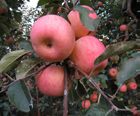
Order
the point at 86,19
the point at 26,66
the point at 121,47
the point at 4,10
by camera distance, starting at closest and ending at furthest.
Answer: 1. the point at 121,47
2. the point at 86,19
3. the point at 26,66
4. the point at 4,10

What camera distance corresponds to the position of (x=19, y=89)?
0.44 meters

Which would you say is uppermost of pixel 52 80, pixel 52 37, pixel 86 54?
pixel 52 37

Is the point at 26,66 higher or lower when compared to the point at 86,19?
lower

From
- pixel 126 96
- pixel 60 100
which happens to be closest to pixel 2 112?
pixel 60 100

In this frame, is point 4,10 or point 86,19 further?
point 4,10

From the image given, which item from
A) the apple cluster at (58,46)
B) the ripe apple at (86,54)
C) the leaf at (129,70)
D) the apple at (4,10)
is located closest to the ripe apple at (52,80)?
the apple cluster at (58,46)

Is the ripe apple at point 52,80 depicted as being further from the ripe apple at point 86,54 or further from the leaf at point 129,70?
the leaf at point 129,70

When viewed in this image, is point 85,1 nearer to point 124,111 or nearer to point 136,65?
point 136,65

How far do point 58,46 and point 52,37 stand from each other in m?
0.04

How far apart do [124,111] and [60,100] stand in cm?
156

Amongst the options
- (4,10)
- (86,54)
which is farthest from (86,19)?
(4,10)


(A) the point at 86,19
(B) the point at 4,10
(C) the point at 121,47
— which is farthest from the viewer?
(B) the point at 4,10

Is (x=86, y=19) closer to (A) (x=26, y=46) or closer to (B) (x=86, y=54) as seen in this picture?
(B) (x=86, y=54)

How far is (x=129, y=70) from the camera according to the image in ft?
1.28
